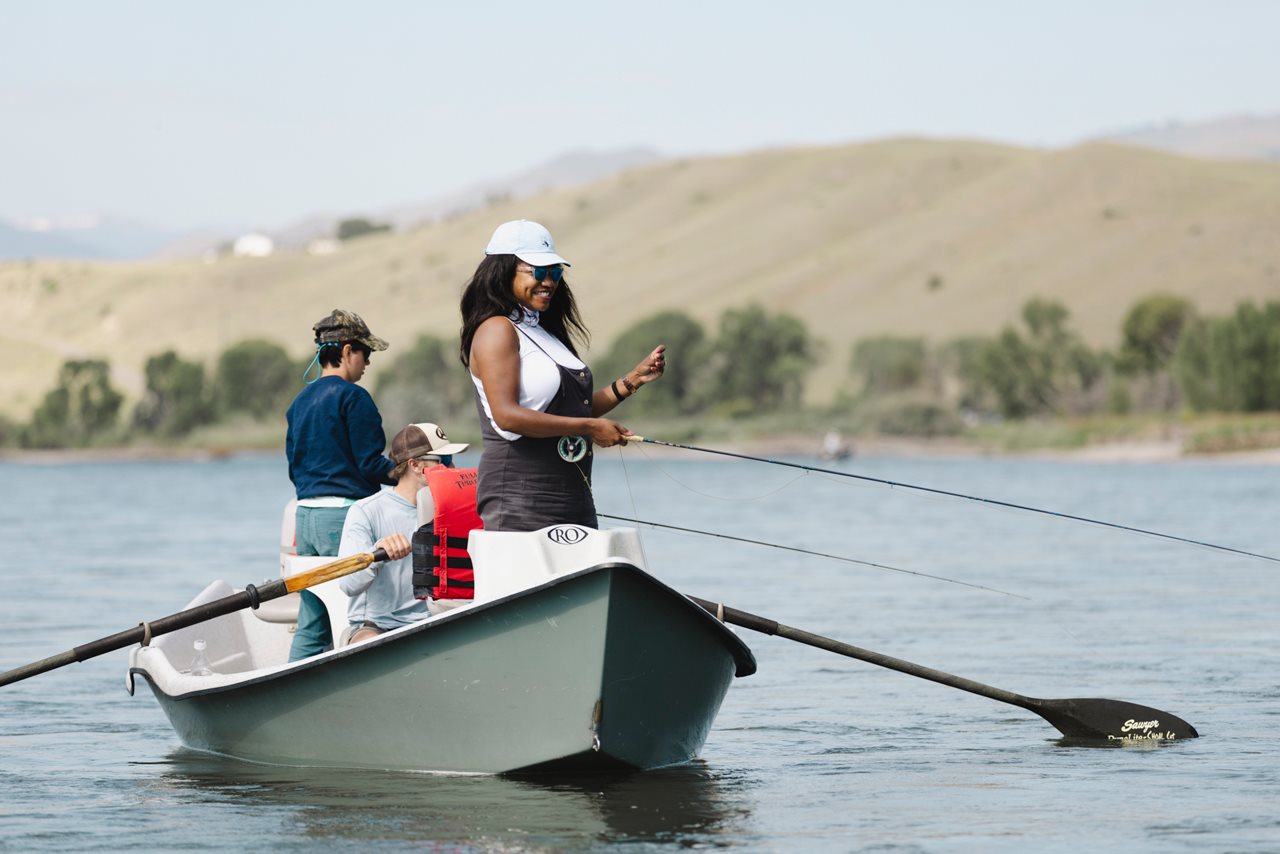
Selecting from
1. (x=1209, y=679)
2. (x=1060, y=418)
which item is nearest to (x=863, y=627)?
(x=1209, y=679)

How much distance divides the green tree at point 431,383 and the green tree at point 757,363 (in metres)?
12.5

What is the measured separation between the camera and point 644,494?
56.2m

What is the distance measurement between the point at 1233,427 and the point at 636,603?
6705 cm

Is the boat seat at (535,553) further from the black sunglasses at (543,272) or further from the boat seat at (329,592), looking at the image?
the boat seat at (329,592)

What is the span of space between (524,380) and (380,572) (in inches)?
54.6

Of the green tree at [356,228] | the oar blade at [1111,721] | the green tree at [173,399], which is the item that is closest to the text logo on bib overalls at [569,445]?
the oar blade at [1111,721]

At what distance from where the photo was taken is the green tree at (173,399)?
359 feet

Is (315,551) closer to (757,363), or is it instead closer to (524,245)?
(524,245)

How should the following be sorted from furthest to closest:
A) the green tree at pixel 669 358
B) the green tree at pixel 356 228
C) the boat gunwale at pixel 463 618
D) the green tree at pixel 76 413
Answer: the green tree at pixel 356 228 → the green tree at pixel 76 413 → the green tree at pixel 669 358 → the boat gunwale at pixel 463 618

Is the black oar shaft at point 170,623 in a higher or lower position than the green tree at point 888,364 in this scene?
lower

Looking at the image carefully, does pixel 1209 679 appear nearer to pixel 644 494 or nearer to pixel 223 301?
pixel 644 494

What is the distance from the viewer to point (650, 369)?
886 cm

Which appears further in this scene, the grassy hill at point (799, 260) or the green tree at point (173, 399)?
the grassy hill at point (799, 260)

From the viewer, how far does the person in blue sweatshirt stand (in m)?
9.77
